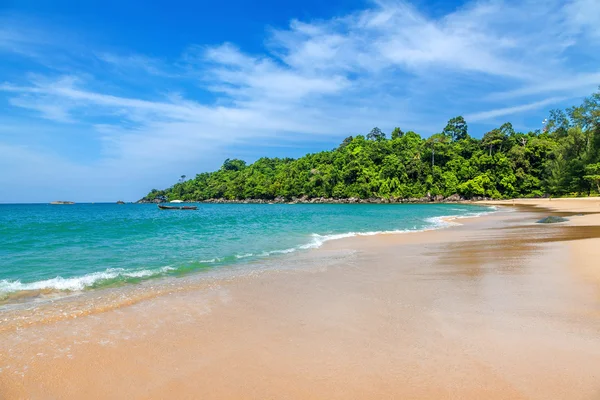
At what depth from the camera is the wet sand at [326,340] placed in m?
3.24

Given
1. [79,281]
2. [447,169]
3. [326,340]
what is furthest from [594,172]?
[79,281]

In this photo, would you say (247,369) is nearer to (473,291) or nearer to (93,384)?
(93,384)

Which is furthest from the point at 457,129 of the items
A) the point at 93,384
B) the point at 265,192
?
the point at 93,384

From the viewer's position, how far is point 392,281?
290 inches

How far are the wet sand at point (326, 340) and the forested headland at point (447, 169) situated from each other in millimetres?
65310

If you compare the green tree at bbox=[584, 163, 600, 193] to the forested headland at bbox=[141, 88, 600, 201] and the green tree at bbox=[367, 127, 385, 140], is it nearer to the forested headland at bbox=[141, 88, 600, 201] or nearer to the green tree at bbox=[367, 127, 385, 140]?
the forested headland at bbox=[141, 88, 600, 201]

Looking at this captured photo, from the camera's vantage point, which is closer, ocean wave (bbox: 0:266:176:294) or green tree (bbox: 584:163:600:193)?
ocean wave (bbox: 0:266:176:294)

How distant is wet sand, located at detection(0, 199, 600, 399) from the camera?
10.6ft

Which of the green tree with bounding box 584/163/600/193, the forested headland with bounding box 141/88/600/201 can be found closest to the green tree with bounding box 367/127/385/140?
the forested headland with bounding box 141/88/600/201

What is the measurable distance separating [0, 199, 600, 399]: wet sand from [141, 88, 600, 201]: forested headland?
214ft

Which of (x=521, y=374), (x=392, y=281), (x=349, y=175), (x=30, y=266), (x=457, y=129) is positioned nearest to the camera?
(x=521, y=374)

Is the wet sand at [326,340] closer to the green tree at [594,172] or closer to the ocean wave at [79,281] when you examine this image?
the ocean wave at [79,281]

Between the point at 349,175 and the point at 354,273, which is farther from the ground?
the point at 349,175

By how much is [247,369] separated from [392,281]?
4.57 meters
